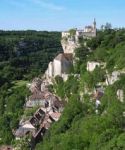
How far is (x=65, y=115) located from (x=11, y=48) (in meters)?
74.6

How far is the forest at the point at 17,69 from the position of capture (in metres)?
55.6

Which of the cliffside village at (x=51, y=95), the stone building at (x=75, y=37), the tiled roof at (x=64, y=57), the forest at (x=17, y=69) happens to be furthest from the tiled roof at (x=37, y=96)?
the stone building at (x=75, y=37)

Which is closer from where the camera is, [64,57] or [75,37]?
[64,57]

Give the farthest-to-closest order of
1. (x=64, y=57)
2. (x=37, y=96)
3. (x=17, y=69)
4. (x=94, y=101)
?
(x=17, y=69) → (x=64, y=57) → (x=37, y=96) → (x=94, y=101)

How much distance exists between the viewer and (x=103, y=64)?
172 ft

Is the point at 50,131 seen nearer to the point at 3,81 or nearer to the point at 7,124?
the point at 7,124

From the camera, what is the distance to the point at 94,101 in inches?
1800

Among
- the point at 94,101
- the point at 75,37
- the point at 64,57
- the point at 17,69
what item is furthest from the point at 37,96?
the point at 17,69

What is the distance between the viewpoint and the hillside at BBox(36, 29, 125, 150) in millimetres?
37716

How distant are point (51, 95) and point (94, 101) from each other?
498 inches

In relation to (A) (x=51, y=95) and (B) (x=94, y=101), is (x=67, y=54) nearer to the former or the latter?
(A) (x=51, y=95)

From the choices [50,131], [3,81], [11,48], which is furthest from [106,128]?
[11,48]

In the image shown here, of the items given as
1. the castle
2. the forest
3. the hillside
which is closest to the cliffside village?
the castle

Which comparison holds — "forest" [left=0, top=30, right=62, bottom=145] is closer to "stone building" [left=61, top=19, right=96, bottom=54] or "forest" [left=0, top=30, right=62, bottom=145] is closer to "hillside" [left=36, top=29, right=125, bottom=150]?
"hillside" [left=36, top=29, right=125, bottom=150]
